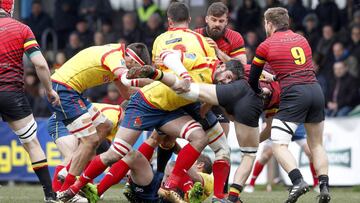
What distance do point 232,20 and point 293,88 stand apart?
9.82 metres

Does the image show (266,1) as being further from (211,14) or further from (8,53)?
A: (8,53)

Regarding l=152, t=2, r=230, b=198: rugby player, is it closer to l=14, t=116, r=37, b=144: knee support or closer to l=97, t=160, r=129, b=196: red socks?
l=97, t=160, r=129, b=196: red socks

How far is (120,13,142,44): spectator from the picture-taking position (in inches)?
884

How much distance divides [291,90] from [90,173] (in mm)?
2585

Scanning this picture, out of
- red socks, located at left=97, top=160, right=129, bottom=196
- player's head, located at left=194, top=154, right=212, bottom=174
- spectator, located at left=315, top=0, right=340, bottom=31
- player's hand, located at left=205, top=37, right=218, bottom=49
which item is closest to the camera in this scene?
red socks, located at left=97, top=160, right=129, bottom=196

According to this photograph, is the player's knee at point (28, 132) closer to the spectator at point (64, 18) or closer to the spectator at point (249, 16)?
the spectator at point (249, 16)

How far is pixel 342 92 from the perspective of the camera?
19484 millimetres

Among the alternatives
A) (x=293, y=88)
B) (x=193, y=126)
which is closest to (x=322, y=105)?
(x=293, y=88)

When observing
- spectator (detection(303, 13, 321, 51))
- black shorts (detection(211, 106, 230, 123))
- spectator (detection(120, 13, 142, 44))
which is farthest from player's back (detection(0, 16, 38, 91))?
spectator (detection(120, 13, 142, 44))

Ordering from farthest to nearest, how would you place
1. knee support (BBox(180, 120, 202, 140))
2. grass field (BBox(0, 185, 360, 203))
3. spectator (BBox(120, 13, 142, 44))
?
1. spectator (BBox(120, 13, 142, 44))
2. grass field (BBox(0, 185, 360, 203))
3. knee support (BBox(180, 120, 202, 140))

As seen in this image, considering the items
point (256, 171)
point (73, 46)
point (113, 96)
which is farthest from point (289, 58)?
point (73, 46)

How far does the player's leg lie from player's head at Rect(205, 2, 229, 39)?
6.67 feet

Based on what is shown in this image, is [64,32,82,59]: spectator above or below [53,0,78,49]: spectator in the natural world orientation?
below

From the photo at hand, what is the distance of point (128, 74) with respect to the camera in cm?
1191
